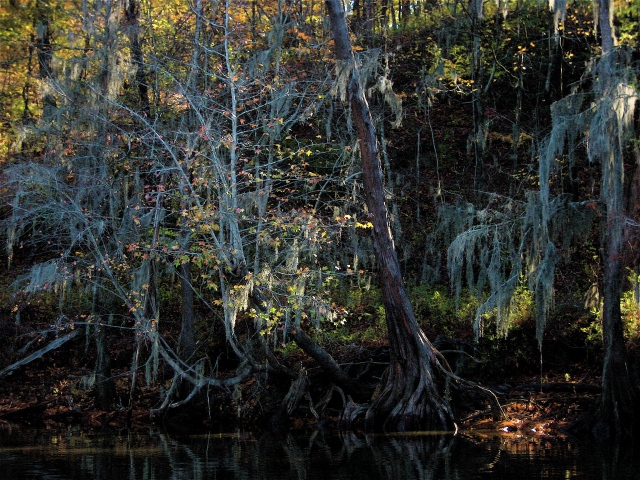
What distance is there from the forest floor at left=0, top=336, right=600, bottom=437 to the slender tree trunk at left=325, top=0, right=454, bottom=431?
93 centimetres

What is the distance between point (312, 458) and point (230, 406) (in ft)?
18.3

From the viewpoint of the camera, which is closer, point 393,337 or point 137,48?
point 393,337

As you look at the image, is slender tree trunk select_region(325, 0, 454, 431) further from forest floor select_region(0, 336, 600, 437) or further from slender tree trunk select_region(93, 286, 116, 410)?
slender tree trunk select_region(93, 286, 116, 410)

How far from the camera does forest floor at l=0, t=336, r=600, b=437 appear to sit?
12.7 meters

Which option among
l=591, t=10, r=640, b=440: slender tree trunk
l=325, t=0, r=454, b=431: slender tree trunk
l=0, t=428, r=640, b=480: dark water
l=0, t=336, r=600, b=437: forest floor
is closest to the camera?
l=0, t=428, r=640, b=480: dark water

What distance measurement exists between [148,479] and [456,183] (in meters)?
Answer: 13.1

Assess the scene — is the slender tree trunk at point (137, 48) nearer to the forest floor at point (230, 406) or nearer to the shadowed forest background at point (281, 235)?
the shadowed forest background at point (281, 235)

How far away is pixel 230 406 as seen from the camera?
15250 mm

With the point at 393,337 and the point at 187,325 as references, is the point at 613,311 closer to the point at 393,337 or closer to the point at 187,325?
the point at 393,337

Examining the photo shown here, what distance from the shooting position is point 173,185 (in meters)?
14.5

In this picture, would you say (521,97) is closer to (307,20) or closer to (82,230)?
(307,20)

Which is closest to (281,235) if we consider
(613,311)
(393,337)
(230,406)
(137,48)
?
(393,337)

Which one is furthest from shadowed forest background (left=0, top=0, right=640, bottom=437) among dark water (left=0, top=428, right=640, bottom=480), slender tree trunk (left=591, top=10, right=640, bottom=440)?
dark water (left=0, top=428, right=640, bottom=480)

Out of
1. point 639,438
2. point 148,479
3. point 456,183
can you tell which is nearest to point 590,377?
point 639,438
